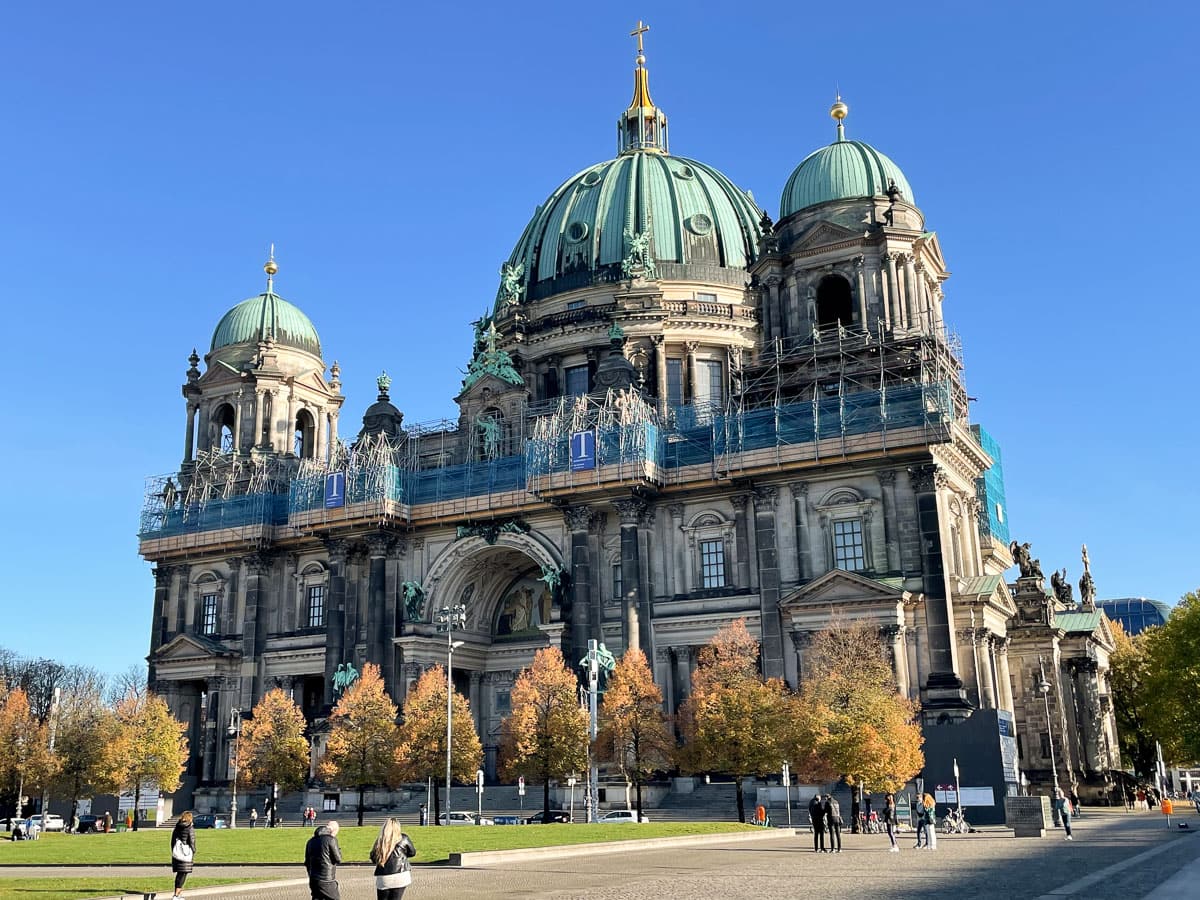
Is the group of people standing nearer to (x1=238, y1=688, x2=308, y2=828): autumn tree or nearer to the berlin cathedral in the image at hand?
the berlin cathedral

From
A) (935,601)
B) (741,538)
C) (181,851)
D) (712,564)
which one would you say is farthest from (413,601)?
(181,851)

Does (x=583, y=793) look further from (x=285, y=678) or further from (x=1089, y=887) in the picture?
(x=1089, y=887)

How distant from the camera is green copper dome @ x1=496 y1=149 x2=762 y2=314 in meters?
87.8

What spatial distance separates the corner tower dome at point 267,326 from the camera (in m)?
88.5

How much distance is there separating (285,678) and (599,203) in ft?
133

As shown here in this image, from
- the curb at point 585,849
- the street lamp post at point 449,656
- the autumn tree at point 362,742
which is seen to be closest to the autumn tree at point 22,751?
the autumn tree at point 362,742

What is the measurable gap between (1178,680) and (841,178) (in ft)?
129

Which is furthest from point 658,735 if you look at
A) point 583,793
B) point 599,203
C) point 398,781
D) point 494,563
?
point 599,203

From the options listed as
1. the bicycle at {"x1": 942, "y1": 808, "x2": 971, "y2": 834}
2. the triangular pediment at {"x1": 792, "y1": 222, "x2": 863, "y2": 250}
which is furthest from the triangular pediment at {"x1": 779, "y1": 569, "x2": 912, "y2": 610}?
the triangular pediment at {"x1": 792, "y1": 222, "x2": 863, "y2": 250}

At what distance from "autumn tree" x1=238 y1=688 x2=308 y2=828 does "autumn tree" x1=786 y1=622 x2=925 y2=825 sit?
28.6m

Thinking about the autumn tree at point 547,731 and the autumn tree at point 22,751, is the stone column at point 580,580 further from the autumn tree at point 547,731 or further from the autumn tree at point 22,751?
the autumn tree at point 22,751

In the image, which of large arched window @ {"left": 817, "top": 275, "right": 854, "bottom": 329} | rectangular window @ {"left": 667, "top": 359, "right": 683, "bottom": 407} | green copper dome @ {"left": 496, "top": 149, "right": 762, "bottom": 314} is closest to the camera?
large arched window @ {"left": 817, "top": 275, "right": 854, "bottom": 329}

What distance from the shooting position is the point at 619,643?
67.1 m

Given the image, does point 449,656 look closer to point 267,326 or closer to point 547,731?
→ point 547,731
